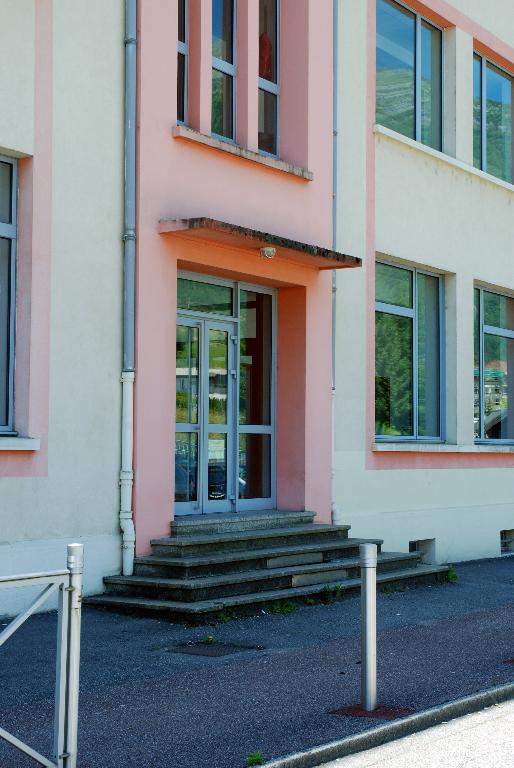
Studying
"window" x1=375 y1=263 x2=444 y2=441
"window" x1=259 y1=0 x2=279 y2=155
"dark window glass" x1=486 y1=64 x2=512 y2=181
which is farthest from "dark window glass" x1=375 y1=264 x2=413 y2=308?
"dark window glass" x1=486 y1=64 x2=512 y2=181

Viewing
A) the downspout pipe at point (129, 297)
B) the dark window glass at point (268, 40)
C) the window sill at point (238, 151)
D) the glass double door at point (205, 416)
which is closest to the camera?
the downspout pipe at point (129, 297)

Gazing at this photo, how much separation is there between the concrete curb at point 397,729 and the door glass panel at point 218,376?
6112 mm

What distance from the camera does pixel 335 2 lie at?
14.6 meters

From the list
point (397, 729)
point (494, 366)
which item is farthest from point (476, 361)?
point (397, 729)

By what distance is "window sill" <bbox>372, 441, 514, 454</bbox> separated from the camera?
14.9 m

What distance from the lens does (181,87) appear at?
12.7m

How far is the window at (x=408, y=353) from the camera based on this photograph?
15.6 m

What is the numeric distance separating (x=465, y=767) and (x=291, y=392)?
810cm

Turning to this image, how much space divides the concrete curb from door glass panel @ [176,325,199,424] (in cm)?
581

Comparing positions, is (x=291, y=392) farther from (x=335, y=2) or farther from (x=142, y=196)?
(x=335, y=2)

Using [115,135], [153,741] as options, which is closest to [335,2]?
[115,135]

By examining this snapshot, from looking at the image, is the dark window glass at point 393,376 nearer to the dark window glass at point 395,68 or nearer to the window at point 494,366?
the window at point 494,366

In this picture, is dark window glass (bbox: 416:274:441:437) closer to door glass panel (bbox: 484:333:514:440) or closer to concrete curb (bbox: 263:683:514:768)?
door glass panel (bbox: 484:333:514:440)

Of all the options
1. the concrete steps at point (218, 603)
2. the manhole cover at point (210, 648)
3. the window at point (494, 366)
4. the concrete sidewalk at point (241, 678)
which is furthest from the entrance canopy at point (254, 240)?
the window at point (494, 366)
